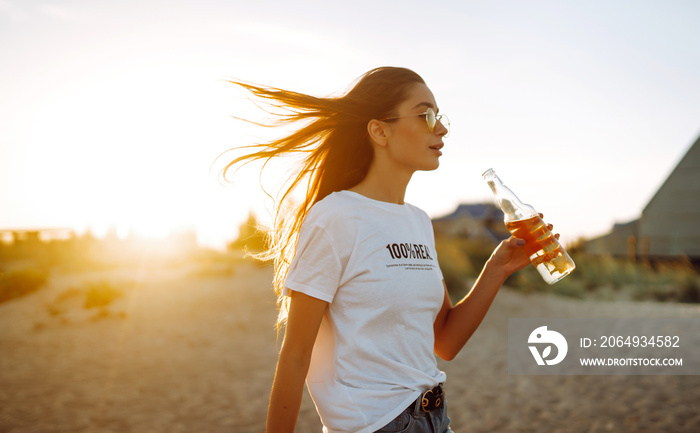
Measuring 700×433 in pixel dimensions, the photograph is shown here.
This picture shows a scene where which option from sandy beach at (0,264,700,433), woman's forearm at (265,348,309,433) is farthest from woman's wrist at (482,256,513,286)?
sandy beach at (0,264,700,433)

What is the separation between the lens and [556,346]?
→ 918 cm

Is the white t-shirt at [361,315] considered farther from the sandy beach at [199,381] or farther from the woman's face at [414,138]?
the sandy beach at [199,381]

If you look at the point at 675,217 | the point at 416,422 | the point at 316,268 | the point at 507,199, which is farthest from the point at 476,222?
the point at 316,268

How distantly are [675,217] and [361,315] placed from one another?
94.7 feet

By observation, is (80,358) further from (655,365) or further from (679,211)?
(679,211)

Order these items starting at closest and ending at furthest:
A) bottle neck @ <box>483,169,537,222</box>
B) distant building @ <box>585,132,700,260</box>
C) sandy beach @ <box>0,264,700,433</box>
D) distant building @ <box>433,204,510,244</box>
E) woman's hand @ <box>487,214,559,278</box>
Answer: woman's hand @ <box>487,214,559,278</box> < bottle neck @ <box>483,169,537,222</box> < sandy beach @ <box>0,264,700,433</box> < distant building @ <box>585,132,700,260</box> < distant building @ <box>433,204,510,244</box>

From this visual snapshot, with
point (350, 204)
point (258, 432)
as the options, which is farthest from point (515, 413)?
point (350, 204)

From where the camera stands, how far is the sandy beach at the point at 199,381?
18.9ft

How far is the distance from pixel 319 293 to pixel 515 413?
5.19 m

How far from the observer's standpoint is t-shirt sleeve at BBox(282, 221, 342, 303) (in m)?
1.88

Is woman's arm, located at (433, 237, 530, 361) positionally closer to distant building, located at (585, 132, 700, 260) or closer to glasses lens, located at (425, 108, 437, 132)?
glasses lens, located at (425, 108, 437, 132)

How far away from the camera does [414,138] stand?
7.43 feet

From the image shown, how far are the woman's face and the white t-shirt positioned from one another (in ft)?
1.19

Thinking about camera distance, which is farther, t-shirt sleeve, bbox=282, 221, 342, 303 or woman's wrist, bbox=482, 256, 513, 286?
woman's wrist, bbox=482, 256, 513, 286
